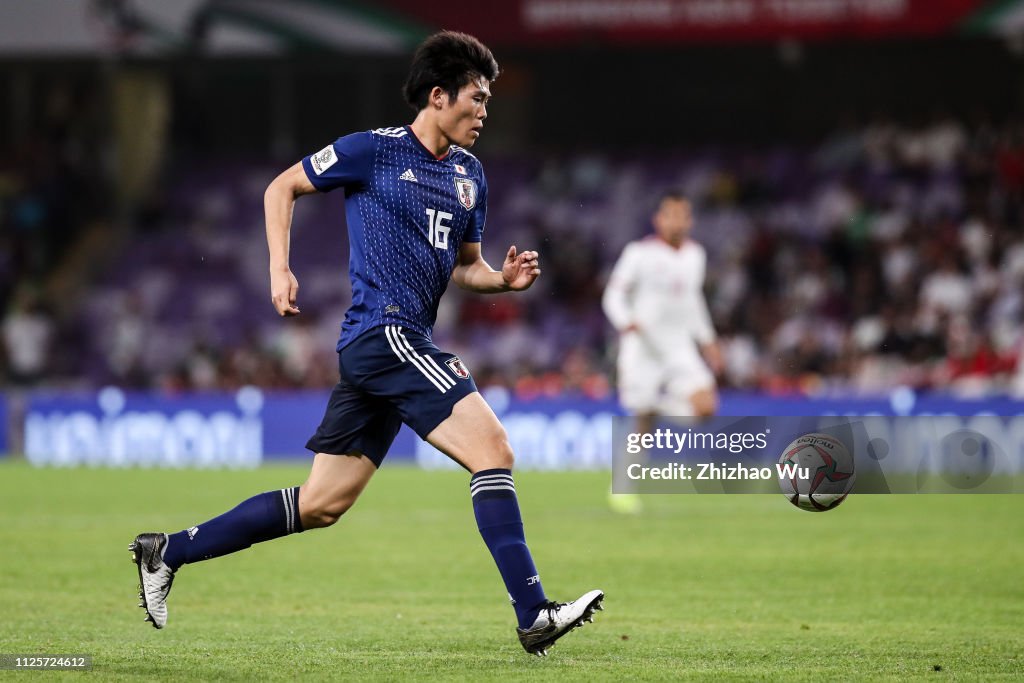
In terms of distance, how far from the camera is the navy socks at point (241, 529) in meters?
5.70

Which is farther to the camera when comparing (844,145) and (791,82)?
(791,82)

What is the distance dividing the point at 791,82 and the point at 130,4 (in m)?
10.8

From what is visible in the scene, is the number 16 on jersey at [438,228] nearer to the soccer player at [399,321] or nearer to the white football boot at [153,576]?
the soccer player at [399,321]

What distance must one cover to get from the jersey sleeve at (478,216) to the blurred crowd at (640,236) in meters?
11.9

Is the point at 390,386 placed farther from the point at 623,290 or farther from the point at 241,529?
the point at 623,290

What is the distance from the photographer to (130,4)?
72.2ft

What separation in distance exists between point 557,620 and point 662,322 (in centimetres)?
814

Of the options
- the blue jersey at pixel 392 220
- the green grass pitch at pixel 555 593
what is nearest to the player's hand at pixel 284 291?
the blue jersey at pixel 392 220

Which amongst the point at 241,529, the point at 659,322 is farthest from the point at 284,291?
the point at 659,322

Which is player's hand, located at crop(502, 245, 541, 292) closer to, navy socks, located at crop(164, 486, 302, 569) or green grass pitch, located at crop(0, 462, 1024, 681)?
navy socks, located at crop(164, 486, 302, 569)

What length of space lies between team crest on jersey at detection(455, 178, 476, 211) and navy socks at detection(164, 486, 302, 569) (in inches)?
48.3

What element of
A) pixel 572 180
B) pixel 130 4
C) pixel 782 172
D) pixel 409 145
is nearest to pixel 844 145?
pixel 782 172

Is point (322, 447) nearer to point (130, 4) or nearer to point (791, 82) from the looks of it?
point (130, 4)

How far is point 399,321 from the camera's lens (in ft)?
18.2
